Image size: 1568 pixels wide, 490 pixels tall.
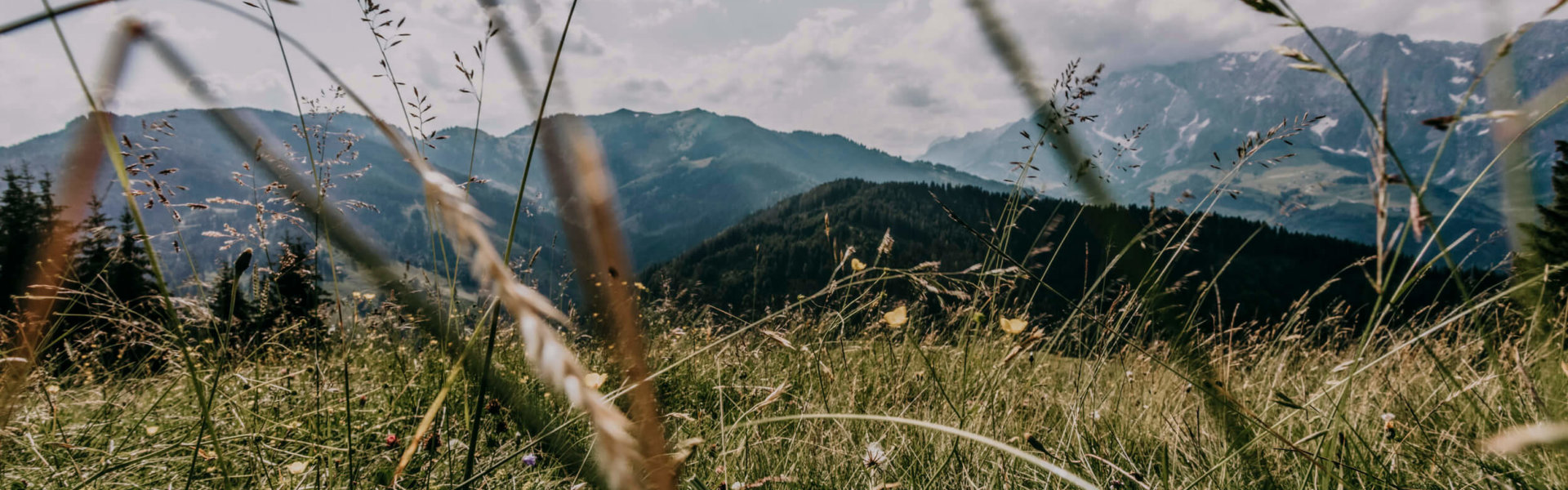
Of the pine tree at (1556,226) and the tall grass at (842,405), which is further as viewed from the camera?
the pine tree at (1556,226)

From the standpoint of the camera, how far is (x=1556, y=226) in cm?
589

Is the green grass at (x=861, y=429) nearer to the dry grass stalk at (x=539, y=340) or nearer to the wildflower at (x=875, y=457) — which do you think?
the wildflower at (x=875, y=457)

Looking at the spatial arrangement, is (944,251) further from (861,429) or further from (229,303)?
(229,303)

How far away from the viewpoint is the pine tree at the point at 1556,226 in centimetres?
191

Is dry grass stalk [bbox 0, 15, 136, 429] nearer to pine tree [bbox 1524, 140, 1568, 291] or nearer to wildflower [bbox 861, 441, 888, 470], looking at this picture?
wildflower [bbox 861, 441, 888, 470]

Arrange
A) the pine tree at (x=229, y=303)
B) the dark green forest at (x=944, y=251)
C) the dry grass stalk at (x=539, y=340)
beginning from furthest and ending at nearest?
the dark green forest at (x=944, y=251), the pine tree at (x=229, y=303), the dry grass stalk at (x=539, y=340)

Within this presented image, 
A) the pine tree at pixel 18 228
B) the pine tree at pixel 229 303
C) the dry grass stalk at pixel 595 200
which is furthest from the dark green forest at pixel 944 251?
the dry grass stalk at pixel 595 200

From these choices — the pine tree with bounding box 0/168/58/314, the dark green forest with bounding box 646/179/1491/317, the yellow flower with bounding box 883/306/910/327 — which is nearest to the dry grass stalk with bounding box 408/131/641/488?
the yellow flower with bounding box 883/306/910/327

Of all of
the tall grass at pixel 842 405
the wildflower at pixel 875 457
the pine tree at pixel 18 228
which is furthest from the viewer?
the pine tree at pixel 18 228

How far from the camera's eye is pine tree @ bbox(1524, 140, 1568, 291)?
191 centimetres

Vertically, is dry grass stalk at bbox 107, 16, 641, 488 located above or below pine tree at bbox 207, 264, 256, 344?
above

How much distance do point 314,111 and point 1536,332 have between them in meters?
5.04

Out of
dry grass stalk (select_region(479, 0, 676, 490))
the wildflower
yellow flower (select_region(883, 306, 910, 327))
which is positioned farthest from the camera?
yellow flower (select_region(883, 306, 910, 327))

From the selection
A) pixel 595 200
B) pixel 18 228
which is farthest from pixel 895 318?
pixel 18 228
